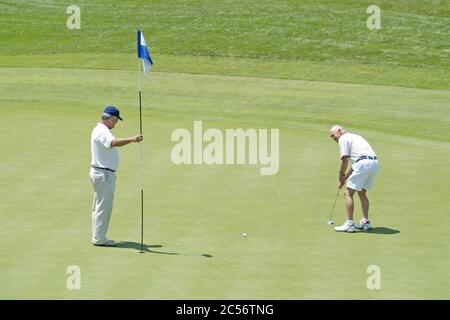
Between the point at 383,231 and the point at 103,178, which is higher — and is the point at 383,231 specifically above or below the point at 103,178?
below

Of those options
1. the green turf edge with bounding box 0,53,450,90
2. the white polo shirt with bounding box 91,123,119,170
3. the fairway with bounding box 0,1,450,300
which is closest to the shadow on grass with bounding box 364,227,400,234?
the fairway with bounding box 0,1,450,300

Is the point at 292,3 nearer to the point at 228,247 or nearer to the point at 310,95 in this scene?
the point at 310,95

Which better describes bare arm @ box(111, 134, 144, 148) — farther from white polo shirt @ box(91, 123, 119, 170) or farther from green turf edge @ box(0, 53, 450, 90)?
green turf edge @ box(0, 53, 450, 90)

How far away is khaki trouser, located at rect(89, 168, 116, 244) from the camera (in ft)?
58.4

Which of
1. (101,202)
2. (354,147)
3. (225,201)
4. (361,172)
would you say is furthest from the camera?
(225,201)

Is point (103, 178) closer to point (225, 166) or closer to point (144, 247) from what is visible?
point (144, 247)

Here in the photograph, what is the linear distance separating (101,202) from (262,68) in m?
23.8

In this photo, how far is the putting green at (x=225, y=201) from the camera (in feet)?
51.5

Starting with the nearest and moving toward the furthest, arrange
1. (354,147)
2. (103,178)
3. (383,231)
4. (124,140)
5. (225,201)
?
(124,140)
(103,178)
(383,231)
(354,147)
(225,201)

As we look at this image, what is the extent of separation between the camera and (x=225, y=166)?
993 inches

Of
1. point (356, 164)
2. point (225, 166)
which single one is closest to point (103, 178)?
point (356, 164)

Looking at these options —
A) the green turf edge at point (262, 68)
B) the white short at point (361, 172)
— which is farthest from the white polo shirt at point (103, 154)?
the green turf edge at point (262, 68)

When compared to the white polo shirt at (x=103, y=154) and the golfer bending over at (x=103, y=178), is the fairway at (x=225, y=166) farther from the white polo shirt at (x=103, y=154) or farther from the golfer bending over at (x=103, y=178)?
the white polo shirt at (x=103, y=154)

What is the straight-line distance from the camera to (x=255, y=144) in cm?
2822
